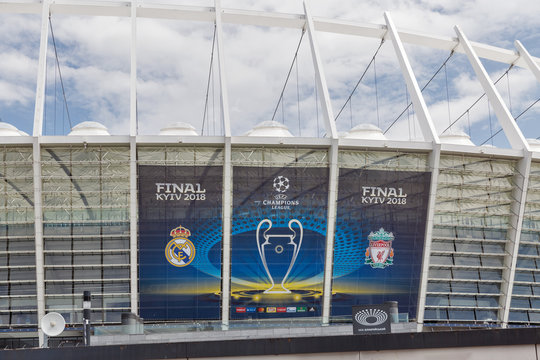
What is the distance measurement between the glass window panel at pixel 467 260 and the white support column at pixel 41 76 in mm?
25278

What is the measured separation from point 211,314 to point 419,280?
12.4 m

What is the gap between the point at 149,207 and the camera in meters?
31.8

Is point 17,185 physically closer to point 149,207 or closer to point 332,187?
point 149,207

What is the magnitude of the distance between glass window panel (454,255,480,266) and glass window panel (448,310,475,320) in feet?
9.69

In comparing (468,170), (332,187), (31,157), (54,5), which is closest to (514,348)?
(332,187)

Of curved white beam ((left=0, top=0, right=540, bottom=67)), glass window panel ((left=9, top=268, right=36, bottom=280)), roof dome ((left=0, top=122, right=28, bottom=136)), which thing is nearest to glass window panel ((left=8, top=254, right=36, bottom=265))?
glass window panel ((left=9, top=268, right=36, bottom=280))

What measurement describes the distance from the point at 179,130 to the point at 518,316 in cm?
2413

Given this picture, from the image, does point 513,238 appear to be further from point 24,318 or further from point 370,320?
point 24,318

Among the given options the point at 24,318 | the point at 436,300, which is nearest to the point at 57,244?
the point at 24,318

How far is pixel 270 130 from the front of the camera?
36.0 meters

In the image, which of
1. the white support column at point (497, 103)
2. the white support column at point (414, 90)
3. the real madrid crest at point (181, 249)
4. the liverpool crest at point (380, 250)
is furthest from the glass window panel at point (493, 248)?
the real madrid crest at point (181, 249)

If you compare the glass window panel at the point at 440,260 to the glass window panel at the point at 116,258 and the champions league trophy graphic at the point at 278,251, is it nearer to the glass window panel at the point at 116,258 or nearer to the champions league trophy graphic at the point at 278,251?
the champions league trophy graphic at the point at 278,251

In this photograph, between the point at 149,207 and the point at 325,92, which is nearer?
the point at 149,207

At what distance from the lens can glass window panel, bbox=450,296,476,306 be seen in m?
35.4
